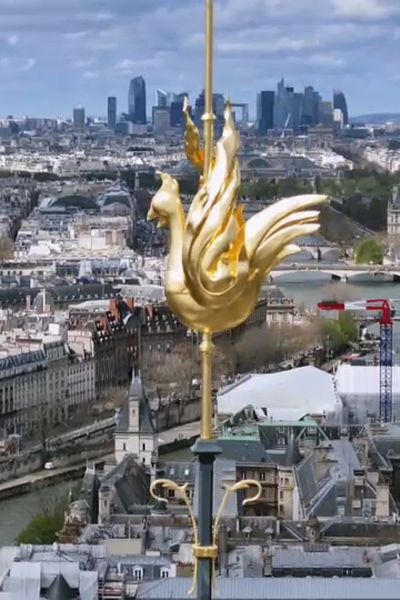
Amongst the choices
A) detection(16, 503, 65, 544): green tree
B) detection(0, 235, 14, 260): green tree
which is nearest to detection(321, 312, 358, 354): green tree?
detection(0, 235, 14, 260): green tree

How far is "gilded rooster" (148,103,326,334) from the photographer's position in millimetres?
1829

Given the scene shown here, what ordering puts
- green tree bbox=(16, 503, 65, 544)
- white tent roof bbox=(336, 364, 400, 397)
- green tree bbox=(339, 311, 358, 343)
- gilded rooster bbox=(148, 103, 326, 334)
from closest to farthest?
gilded rooster bbox=(148, 103, 326, 334)
green tree bbox=(16, 503, 65, 544)
white tent roof bbox=(336, 364, 400, 397)
green tree bbox=(339, 311, 358, 343)

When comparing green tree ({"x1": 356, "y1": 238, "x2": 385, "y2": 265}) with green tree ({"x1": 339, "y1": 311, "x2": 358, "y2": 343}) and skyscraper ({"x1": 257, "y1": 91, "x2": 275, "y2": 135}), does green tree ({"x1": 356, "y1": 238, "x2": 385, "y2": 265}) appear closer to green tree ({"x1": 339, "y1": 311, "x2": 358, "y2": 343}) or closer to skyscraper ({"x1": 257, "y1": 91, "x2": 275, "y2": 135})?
green tree ({"x1": 339, "y1": 311, "x2": 358, "y2": 343})

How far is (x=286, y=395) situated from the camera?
14242 mm

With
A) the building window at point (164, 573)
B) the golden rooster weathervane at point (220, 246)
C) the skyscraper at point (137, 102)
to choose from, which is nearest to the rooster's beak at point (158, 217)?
the golden rooster weathervane at point (220, 246)

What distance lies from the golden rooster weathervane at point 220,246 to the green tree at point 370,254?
A: 29.4m

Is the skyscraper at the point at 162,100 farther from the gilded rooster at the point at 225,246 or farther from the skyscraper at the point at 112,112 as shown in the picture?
the gilded rooster at the point at 225,246

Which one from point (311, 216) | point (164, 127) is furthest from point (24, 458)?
point (164, 127)

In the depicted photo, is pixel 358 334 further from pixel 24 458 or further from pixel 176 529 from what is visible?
pixel 176 529

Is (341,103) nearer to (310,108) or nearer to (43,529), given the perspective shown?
(310,108)

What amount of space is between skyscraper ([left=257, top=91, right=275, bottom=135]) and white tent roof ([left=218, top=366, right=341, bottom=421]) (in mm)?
66073

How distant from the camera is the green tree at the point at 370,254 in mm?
31281

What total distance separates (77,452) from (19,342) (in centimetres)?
298

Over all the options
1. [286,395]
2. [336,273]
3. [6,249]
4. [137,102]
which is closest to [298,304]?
[336,273]
